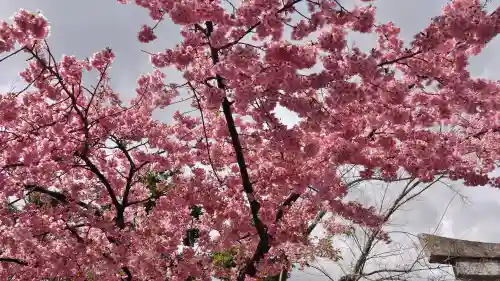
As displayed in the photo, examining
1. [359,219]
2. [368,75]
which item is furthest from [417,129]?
[368,75]

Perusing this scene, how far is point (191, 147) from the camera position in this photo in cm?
860

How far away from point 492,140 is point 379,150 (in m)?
2.68

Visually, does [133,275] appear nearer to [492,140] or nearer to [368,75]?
[368,75]

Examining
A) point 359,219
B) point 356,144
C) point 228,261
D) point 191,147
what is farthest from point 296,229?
point 228,261

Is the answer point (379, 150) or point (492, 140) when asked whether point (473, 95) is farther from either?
point (492, 140)

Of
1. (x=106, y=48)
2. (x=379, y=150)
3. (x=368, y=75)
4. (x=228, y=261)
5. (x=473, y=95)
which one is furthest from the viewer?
(x=228, y=261)

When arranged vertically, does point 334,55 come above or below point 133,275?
above

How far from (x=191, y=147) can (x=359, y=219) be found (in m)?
Answer: 3.54

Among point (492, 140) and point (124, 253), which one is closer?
point (124, 253)

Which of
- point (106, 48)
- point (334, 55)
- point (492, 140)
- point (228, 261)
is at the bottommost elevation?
point (334, 55)

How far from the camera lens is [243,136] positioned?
7.03 meters

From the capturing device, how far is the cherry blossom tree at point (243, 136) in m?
5.45

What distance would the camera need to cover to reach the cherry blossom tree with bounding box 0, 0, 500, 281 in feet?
17.9

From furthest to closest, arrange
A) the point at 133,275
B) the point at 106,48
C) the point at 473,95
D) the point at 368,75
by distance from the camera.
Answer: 1. the point at 133,275
2. the point at 106,48
3. the point at 473,95
4. the point at 368,75
